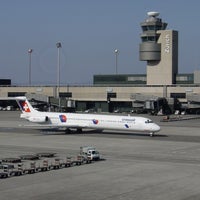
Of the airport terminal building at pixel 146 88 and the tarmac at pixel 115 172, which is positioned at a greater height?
the airport terminal building at pixel 146 88

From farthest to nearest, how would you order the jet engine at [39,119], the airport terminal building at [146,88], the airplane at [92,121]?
the airport terminal building at [146,88]
the jet engine at [39,119]
the airplane at [92,121]

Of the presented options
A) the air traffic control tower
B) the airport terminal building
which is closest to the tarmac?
the airport terminal building

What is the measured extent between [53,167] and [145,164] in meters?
8.85

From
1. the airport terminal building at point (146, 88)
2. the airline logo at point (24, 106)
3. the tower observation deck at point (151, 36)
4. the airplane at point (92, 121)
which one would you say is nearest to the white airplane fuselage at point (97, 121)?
the airplane at point (92, 121)

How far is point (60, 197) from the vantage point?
3212 centimetres

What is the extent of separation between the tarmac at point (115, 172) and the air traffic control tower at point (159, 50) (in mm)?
92486

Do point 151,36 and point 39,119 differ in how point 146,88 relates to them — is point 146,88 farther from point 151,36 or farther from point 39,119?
point 39,119

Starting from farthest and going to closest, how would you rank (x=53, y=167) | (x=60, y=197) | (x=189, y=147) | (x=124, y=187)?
(x=189, y=147) < (x=53, y=167) < (x=124, y=187) < (x=60, y=197)

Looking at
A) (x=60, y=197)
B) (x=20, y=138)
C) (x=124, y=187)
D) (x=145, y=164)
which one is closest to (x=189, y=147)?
(x=145, y=164)

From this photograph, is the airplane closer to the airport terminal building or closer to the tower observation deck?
the airport terminal building

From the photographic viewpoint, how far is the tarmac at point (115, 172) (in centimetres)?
3341

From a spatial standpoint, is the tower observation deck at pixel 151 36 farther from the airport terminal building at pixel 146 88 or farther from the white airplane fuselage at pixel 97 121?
the white airplane fuselage at pixel 97 121

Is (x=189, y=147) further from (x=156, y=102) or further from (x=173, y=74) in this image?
(x=173, y=74)

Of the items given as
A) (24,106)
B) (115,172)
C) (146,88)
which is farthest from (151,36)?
(115,172)
